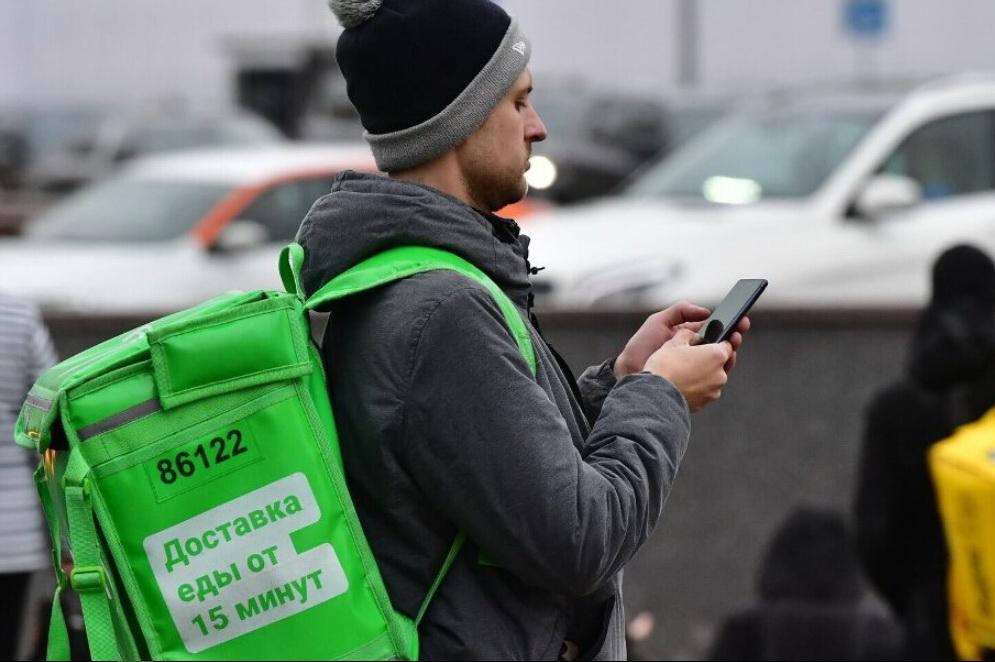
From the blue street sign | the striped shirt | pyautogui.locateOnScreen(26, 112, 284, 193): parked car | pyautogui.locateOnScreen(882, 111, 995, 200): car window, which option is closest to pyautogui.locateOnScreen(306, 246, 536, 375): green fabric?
the striped shirt

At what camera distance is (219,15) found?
84.9 ft

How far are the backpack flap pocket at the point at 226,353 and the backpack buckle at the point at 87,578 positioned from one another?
0.22m

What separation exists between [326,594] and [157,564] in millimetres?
216

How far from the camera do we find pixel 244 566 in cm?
222

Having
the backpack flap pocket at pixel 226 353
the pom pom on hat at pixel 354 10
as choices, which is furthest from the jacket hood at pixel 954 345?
the backpack flap pocket at pixel 226 353

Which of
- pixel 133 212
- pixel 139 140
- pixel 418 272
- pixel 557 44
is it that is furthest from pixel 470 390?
pixel 557 44

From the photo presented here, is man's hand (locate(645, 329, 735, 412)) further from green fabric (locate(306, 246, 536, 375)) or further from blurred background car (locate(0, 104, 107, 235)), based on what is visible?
blurred background car (locate(0, 104, 107, 235))

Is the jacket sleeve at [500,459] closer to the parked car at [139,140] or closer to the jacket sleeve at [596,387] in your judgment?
the jacket sleeve at [596,387]

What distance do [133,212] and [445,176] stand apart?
8.54m

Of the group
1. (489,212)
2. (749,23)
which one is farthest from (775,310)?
(749,23)

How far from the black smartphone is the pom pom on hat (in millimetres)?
633

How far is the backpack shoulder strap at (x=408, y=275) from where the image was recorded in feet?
7.39

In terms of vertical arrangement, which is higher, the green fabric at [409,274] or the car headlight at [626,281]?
the green fabric at [409,274]

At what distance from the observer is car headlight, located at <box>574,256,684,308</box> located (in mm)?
8328
